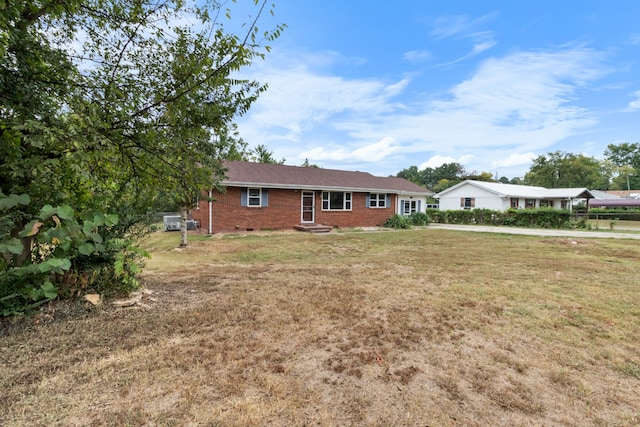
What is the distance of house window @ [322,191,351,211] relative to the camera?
17.3 metres

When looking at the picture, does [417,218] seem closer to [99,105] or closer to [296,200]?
[296,200]

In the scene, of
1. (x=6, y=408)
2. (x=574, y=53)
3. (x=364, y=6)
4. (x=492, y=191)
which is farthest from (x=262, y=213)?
(x=492, y=191)

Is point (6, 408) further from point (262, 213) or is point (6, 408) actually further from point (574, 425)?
point (262, 213)

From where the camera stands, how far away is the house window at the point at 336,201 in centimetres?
1730

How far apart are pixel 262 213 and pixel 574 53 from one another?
15820mm

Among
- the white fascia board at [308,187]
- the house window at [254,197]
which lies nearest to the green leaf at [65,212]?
the white fascia board at [308,187]

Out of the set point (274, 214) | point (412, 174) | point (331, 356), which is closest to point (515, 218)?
point (274, 214)

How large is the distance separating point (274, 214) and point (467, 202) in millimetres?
22546

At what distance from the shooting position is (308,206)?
16.8 meters

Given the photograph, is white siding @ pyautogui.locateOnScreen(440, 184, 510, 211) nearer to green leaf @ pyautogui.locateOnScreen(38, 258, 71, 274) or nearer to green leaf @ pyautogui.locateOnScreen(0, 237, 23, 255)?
green leaf @ pyautogui.locateOnScreen(38, 258, 71, 274)

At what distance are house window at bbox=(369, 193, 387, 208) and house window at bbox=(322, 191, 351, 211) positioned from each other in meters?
1.94

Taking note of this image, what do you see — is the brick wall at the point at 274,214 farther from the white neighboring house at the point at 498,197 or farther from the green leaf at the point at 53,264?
the white neighboring house at the point at 498,197

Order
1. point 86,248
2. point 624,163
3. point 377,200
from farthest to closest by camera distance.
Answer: point 624,163 → point 377,200 → point 86,248

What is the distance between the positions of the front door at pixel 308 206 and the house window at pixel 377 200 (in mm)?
4469
